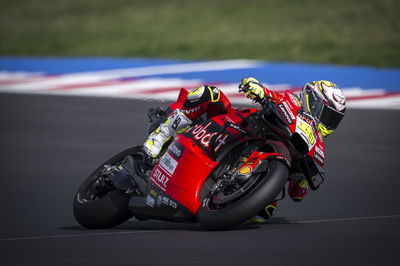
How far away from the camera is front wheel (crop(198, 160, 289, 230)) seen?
6.63m

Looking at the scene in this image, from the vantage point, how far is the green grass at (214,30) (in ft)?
67.6

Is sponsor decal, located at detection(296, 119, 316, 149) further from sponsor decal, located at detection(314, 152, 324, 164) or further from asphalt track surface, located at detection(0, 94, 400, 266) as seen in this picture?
asphalt track surface, located at detection(0, 94, 400, 266)

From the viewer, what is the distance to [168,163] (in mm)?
7379

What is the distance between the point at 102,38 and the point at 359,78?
8.13 metres

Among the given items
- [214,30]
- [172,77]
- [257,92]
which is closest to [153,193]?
[257,92]

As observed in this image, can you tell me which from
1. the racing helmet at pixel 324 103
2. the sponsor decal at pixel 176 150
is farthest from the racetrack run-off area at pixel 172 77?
the sponsor decal at pixel 176 150

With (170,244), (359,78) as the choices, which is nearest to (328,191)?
(170,244)

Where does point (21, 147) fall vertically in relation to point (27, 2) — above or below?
above

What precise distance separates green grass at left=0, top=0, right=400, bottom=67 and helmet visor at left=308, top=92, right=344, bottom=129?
11.5 metres

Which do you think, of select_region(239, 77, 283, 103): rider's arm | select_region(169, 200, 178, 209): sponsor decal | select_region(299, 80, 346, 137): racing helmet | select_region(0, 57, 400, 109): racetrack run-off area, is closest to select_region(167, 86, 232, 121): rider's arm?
select_region(239, 77, 283, 103): rider's arm

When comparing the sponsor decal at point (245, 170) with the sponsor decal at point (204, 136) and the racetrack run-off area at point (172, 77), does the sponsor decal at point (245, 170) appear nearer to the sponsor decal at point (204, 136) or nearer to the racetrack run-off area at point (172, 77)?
the sponsor decal at point (204, 136)

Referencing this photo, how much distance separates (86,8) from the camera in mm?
27453

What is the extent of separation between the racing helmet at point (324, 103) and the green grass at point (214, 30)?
11.5m

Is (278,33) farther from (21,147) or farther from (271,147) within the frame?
(271,147)
